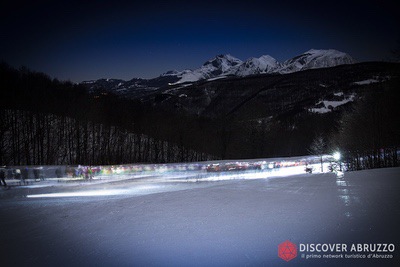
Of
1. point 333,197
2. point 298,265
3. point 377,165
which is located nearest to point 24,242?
point 298,265

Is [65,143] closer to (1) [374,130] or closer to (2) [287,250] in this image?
(1) [374,130]

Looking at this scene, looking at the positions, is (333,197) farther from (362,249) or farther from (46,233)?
(46,233)

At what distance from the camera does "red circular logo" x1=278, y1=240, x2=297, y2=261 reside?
21.6 feet

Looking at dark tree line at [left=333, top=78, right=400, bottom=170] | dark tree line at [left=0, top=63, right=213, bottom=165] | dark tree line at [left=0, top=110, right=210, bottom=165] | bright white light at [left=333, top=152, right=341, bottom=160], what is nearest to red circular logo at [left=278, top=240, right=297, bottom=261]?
dark tree line at [left=333, top=78, right=400, bottom=170]

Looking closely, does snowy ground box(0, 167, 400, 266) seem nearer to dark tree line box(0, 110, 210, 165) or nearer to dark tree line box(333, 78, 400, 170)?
dark tree line box(333, 78, 400, 170)

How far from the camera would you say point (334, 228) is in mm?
7918

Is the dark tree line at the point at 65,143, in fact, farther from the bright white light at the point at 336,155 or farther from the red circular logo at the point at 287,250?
the red circular logo at the point at 287,250

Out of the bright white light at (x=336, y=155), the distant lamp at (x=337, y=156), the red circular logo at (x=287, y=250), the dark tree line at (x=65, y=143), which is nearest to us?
the red circular logo at (x=287, y=250)

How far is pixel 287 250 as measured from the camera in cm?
691

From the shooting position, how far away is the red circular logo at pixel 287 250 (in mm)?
6582

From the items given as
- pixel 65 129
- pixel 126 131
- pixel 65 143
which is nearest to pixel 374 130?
pixel 65 143

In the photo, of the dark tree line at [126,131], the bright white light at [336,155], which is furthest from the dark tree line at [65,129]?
the bright white light at [336,155]

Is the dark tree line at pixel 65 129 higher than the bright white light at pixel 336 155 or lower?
higher

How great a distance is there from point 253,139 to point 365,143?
Answer: 56542 millimetres
